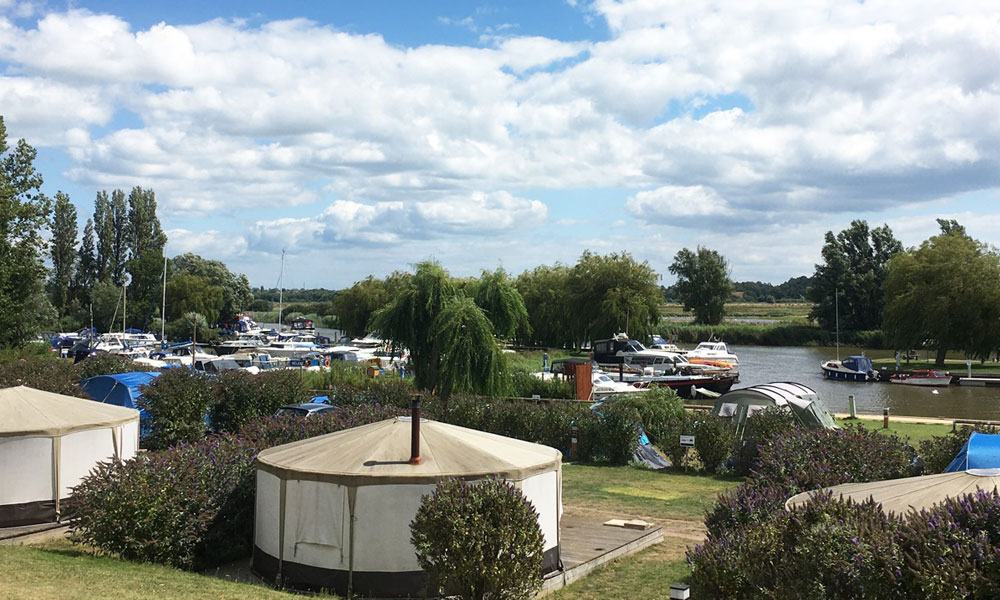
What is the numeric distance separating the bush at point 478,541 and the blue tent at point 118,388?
1671cm

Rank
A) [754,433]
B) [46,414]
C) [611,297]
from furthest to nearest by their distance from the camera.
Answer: [611,297] → [754,433] → [46,414]

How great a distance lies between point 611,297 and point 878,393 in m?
26.3

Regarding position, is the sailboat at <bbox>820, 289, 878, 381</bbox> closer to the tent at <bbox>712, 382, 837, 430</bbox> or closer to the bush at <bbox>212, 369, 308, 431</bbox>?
the tent at <bbox>712, 382, 837, 430</bbox>

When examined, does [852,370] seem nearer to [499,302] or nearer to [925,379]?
[925,379]

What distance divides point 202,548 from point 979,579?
9.60 m

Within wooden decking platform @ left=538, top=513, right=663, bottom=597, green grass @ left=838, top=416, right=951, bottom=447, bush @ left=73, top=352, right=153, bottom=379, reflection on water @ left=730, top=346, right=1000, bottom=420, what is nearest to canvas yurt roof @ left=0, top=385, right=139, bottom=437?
wooden decking platform @ left=538, top=513, right=663, bottom=597

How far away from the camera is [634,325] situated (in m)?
69.9

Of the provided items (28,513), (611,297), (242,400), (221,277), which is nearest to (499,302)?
(242,400)

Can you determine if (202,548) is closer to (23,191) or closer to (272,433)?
(272,433)

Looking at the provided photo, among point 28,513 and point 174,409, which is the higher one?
point 174,409

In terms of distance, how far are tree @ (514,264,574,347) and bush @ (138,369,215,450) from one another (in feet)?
179

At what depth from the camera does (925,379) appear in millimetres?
51625

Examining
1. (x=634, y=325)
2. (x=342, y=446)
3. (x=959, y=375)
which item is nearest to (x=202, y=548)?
(x=342, y=446)

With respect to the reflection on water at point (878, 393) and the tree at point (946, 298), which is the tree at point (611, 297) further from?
the tree at point (946, 298)
